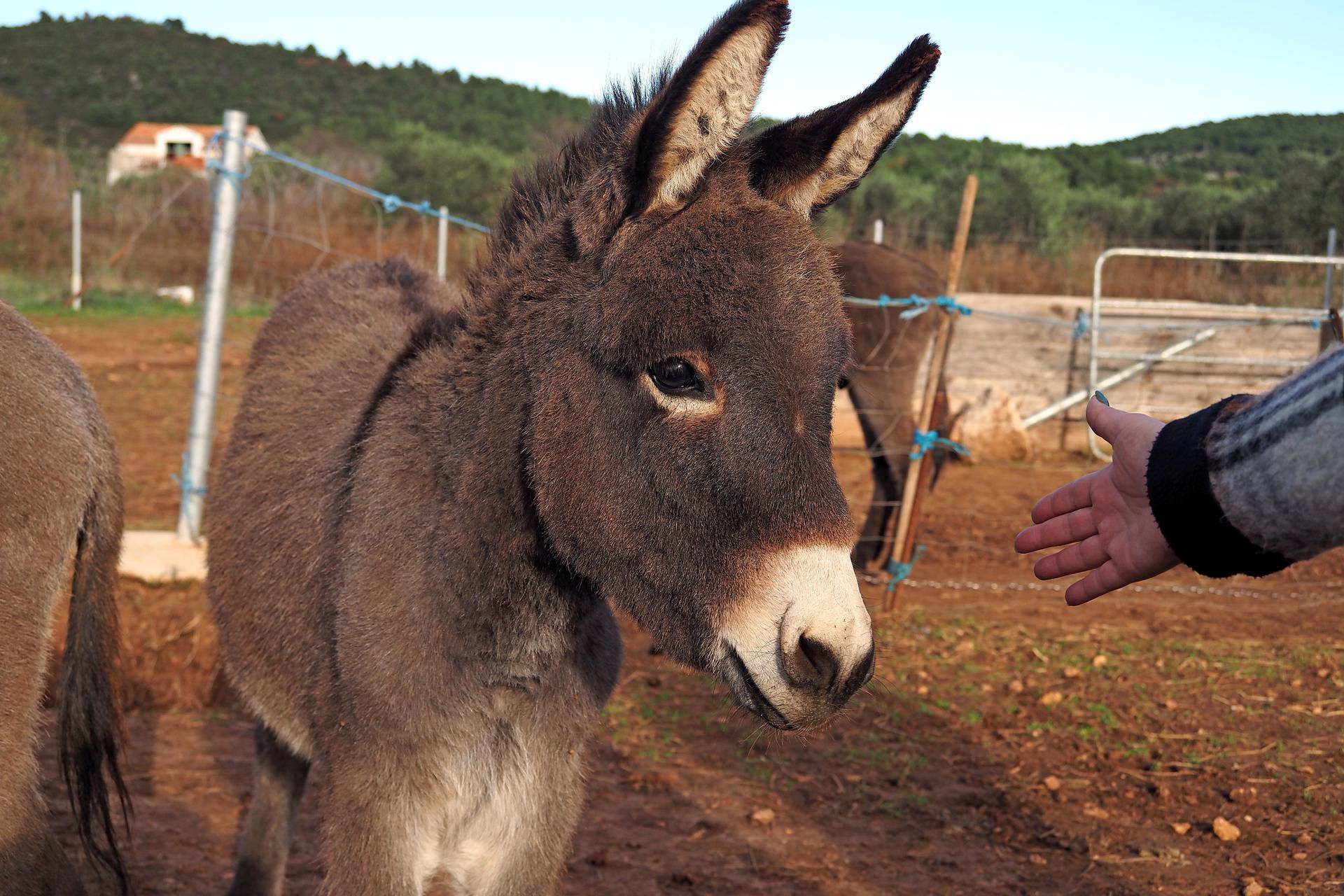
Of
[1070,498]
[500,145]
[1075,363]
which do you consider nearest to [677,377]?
[1070,498]

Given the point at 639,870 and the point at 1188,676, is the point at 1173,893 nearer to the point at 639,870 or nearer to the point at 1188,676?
the point at 639,870

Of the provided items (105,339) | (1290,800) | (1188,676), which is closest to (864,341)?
(1188,676)

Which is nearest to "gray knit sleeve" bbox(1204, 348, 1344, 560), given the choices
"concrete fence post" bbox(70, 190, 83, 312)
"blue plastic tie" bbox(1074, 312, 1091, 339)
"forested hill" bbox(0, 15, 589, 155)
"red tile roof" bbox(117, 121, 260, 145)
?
"blue plastic tie" bbox(1074, 312, 1091, 339)

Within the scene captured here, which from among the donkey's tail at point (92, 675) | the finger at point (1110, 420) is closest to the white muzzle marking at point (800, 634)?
the finger at point (1110, 420)

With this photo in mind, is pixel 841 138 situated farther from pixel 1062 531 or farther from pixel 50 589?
pixel 50 589

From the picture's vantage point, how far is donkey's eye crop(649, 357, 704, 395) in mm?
1898

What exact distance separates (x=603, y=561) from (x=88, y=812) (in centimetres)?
180

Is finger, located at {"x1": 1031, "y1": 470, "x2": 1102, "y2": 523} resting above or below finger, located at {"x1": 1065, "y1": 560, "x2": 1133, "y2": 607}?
above

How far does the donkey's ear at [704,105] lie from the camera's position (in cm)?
181

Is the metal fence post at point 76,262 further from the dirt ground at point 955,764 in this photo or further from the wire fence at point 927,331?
the dirt ground at point 955,764

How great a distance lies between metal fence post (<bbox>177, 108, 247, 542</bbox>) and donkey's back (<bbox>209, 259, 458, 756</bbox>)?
1.84 m

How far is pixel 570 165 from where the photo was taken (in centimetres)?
238

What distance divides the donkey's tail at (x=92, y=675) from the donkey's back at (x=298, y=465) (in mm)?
365

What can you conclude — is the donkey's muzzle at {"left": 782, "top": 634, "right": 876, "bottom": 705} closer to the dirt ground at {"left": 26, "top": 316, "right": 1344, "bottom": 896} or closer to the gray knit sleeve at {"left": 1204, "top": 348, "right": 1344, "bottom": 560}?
the dirt ground at {"left": 26, "top": 316, "right": 1344, "bottom": 896}
